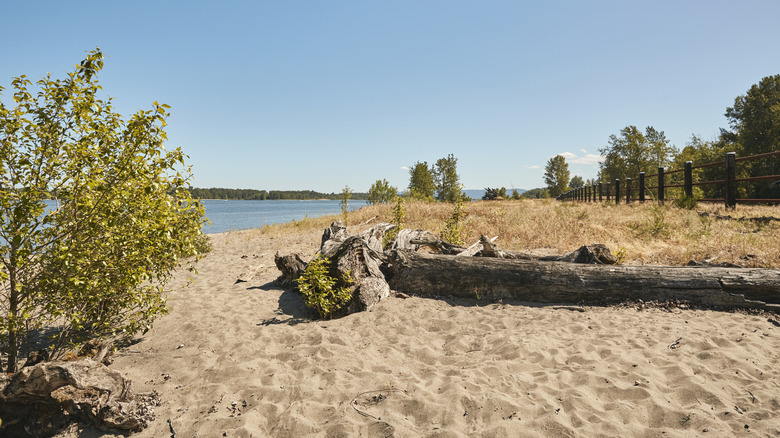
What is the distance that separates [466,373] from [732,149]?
133 feet

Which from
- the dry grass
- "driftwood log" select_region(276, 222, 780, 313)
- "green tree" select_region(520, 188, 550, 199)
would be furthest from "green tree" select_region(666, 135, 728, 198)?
"green tree" select_region(520, 188, 550, 199)

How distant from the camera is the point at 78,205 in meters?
3.23

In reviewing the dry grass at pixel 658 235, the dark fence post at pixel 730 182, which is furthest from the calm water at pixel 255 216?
the dark fence post at pixel 730 182

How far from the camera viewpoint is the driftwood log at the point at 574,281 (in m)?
4.95

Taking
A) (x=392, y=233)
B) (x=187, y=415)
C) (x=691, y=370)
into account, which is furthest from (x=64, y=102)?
(x=392, y=233)

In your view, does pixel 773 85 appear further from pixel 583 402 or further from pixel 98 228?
pixel 98 228

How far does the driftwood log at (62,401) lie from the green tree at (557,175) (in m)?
80.9

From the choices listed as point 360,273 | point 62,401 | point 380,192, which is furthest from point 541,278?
point 380,192

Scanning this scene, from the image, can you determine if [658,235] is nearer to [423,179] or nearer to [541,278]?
[541,278]

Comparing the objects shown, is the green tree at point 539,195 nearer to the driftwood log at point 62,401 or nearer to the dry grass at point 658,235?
the dry grass at point 658,235

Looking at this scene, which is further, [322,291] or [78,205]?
[322,291]

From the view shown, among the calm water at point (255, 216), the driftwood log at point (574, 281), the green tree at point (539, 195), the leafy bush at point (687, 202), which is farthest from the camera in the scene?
the green tree at point (539, 195)

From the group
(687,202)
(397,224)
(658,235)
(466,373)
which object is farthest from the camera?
(687,202)

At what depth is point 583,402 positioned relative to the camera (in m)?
3.09
